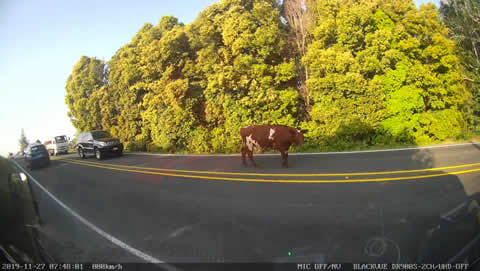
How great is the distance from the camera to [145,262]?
5.57 ft

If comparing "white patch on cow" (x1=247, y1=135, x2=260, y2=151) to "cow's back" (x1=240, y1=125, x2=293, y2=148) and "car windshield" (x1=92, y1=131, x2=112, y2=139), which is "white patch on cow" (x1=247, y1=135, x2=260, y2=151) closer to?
"cow's back" (x1=240, y1=125, x2=293, y2=148)

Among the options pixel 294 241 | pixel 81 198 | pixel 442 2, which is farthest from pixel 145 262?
pixel 442 2

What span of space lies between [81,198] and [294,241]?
4.22 m

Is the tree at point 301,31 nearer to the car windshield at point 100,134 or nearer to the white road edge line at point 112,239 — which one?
the white road edge line at point 112,239

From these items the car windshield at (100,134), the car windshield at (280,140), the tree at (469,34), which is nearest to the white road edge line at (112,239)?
the car windshield at (280,140)

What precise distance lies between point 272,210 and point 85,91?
541 centimetres

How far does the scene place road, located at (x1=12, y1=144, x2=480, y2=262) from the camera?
172 centimetres

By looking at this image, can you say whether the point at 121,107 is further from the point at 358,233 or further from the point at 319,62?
the point at 319,62

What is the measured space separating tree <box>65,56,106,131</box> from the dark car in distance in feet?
3.10

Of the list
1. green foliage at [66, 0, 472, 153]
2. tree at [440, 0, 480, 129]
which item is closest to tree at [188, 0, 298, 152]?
green foliage at [66, 0, 472, 153]

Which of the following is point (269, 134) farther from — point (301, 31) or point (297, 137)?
point (301, 31)

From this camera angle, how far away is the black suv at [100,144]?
917 centimetres

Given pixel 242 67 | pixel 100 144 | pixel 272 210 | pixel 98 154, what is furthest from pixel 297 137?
pixel 98 154

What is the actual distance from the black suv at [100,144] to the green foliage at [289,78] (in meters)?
0.59
